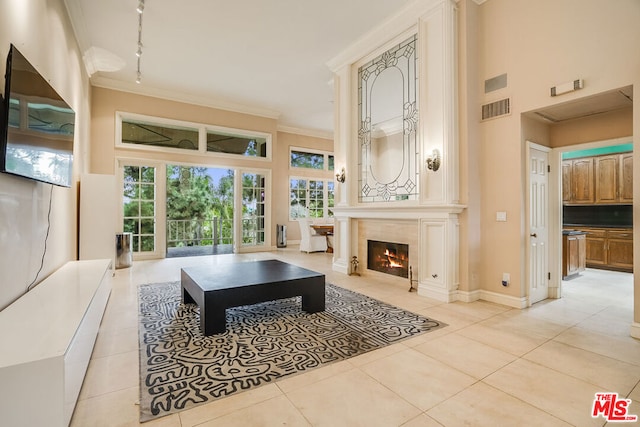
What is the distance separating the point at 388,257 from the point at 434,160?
1752mm

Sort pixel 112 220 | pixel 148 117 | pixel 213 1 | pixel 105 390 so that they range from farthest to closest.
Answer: pixel 148 117, pixel 112 220, pixel 213 1, pixel 105 390

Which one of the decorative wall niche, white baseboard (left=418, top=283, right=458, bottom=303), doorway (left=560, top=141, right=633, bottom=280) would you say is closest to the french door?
the decorative wall niche

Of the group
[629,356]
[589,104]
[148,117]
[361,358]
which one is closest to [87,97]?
[148,117]

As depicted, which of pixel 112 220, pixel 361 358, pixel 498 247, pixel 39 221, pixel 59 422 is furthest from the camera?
pixel 112 220

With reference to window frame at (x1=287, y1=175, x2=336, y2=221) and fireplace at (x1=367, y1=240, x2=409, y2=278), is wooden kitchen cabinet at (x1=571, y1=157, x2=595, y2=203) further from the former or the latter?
window frame at (x1=287, y1=175, x2=336, y2=221)

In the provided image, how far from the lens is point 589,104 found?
3.30 meters

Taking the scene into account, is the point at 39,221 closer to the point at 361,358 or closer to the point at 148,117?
the point at 361,358

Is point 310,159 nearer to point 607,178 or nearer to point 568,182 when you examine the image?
point 568,182

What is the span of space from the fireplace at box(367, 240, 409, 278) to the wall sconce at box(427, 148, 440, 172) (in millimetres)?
1259

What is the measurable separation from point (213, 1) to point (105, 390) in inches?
177

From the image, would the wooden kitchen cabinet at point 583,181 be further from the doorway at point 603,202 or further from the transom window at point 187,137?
the transom window at point 187,137

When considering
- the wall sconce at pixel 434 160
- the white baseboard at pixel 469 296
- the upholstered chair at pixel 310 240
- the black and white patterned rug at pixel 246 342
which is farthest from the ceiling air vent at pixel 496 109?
the upholstered chair at pixel 310 240

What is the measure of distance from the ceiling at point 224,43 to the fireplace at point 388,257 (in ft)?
11.2

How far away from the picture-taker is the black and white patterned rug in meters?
1.96
